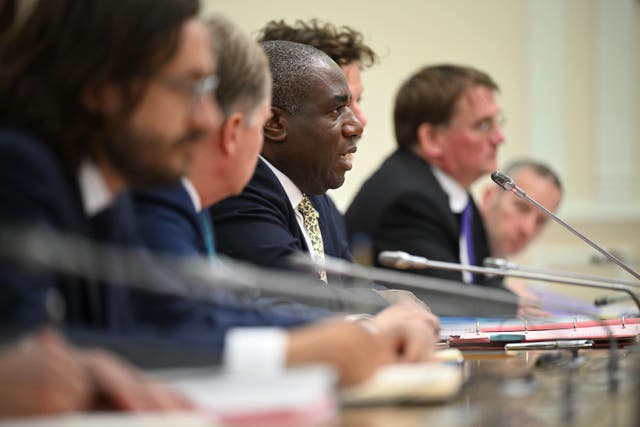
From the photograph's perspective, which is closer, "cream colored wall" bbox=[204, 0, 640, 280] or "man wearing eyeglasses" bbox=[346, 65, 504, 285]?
"man wearing eyeglasses" bbox=[346, 65, 504, 285]

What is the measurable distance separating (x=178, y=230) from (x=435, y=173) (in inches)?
93.6

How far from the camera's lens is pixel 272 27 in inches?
146

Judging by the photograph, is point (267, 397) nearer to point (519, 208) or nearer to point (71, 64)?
point (71, 64)

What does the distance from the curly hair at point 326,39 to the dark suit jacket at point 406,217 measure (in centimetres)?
58

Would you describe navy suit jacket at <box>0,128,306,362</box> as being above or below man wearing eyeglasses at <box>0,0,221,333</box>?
below

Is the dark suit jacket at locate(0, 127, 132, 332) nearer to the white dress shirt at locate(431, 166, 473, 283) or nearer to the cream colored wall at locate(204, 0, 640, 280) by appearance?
the white dress shirt at locate(431, 166, 473, 283)

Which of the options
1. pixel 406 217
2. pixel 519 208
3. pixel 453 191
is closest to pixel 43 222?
pixel 406 217

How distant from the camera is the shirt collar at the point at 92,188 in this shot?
5.70 ft

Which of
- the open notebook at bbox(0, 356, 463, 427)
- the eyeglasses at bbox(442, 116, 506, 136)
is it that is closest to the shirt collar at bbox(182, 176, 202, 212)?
the open notebook at bbox(0, 356, 463, 427)

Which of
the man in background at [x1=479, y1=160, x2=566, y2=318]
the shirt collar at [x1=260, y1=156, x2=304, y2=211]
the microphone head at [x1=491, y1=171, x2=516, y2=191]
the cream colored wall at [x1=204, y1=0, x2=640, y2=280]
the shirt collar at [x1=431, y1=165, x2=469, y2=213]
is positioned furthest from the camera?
the cream colored wall at [x1=204, y1=0, x2=640, y2=280]

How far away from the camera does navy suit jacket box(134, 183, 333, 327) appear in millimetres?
2090

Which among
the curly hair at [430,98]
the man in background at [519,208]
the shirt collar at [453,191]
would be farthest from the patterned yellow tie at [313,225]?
the man in background at [519,208]

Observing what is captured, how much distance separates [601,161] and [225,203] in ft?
12.9

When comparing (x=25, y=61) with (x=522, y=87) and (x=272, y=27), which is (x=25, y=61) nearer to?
(x=272, y=27)
